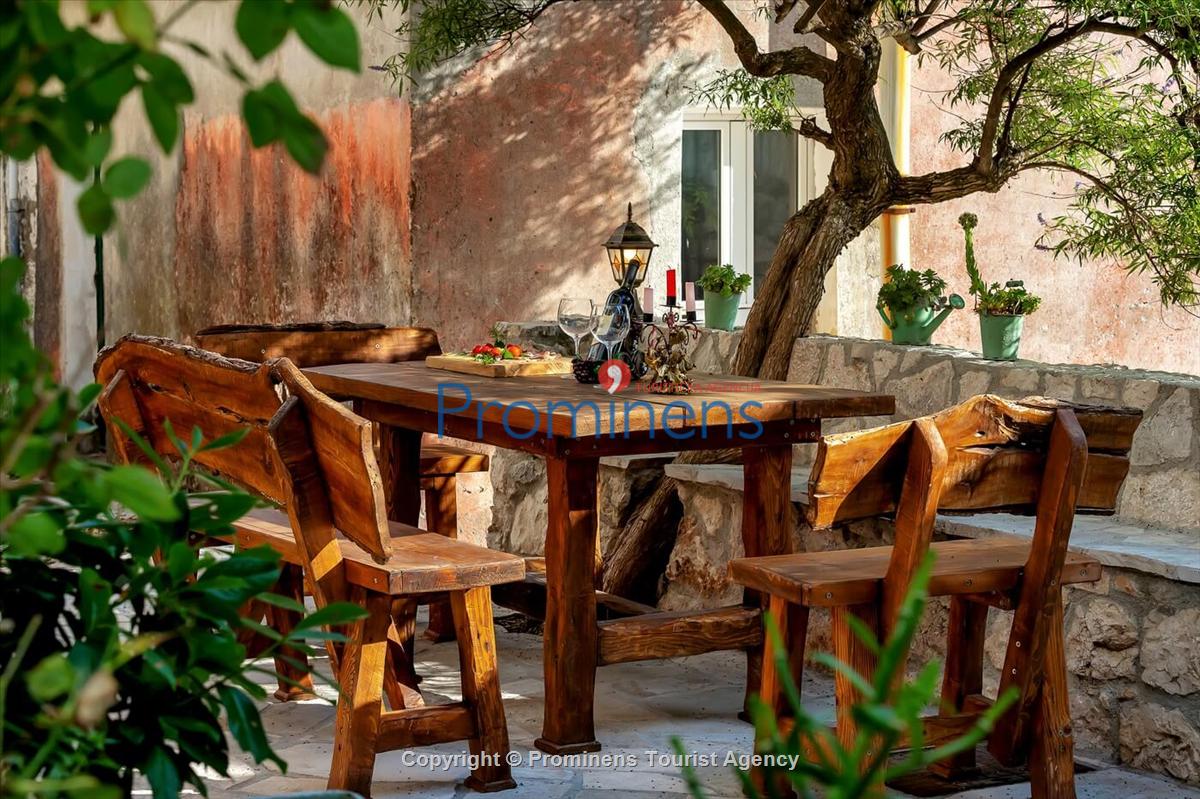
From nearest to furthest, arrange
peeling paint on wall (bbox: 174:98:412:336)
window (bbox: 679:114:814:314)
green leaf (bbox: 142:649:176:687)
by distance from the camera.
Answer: green leaf (bbox: 142:649:176:687), peeling paint on wall (bbox: 174:98:412:336), window (bbox: 679:114:814:314)

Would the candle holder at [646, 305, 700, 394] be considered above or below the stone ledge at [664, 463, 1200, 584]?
above

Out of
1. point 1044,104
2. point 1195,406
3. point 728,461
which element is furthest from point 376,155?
point 1195,406

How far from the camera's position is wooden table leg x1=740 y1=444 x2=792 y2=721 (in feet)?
14.5

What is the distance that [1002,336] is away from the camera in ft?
17.5

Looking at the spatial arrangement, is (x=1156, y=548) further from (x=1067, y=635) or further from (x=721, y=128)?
(x=721, y=128)

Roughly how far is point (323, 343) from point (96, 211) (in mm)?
5148

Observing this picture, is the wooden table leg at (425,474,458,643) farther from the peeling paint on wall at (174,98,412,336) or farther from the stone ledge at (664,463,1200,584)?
the peeling paint on wall at (174,98,412,336)

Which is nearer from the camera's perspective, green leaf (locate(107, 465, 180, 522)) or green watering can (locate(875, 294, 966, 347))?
green leaf (locate(107, 465, 180, 522))

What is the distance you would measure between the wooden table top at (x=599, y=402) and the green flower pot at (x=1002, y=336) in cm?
106

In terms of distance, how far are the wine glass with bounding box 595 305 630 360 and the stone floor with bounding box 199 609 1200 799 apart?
1.11 m

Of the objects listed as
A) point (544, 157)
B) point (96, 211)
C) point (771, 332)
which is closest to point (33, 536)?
point (96, 211)

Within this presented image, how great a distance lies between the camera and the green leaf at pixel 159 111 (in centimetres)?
85

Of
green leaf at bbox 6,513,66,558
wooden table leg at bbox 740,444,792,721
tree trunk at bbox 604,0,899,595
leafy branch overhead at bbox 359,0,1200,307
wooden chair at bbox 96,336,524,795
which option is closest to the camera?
green leaf at bbox 6,513,66,558

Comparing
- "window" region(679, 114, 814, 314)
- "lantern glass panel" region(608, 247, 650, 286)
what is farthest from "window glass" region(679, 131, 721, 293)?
"lantern glass panel" region(608, 247, 650, 286)
